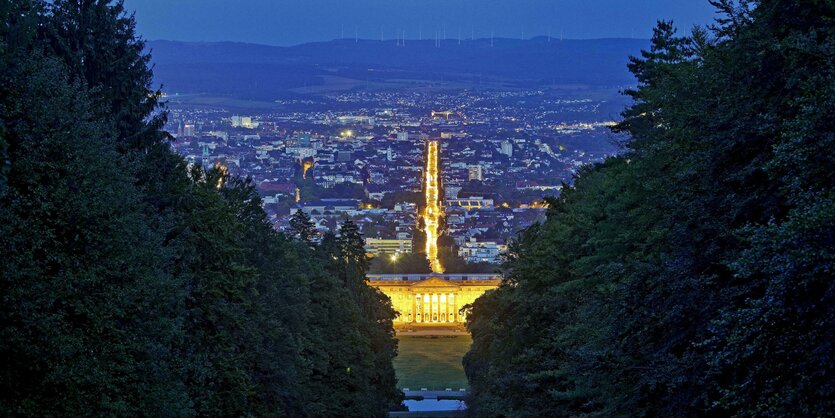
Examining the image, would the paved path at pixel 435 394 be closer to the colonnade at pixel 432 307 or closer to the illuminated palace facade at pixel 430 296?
the illuminated palace facade at pixel 430 296

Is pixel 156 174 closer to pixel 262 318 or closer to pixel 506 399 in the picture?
pixel 262 318

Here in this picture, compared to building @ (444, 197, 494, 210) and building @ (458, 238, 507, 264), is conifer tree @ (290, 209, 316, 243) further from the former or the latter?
building @ (444, 197, 494, 210)

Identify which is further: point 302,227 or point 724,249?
point 302,227

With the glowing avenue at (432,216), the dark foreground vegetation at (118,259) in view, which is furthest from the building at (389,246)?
the dark foreground vegetation at (118,259)

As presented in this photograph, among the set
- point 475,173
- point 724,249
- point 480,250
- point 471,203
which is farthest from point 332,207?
point 724,249

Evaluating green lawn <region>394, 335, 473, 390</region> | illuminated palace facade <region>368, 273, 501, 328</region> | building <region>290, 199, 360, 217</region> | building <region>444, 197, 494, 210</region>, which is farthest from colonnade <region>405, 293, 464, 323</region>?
building <region>444, 197, 494, 210</region>

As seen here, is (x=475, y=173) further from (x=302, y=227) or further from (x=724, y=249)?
(x=724, y=249)
